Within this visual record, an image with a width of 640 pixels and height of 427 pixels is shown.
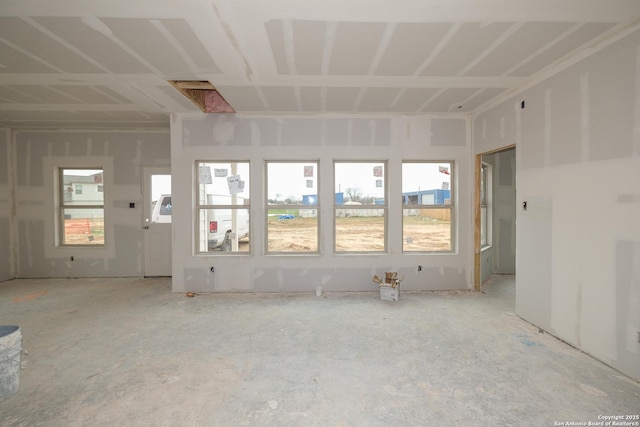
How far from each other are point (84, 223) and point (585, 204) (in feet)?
24.8

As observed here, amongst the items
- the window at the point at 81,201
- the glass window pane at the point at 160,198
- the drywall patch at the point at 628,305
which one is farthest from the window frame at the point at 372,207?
the window at the point at 81,201

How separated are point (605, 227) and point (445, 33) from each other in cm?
207

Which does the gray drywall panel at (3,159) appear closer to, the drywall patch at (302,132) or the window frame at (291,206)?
the window frame at (291,206)

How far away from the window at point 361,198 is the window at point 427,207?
0.34m

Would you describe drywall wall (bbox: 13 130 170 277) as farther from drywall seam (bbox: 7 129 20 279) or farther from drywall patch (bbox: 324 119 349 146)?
drywall patch (bbox: 324 119 349 146)

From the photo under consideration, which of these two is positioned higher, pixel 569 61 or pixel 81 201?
pixel 569 61

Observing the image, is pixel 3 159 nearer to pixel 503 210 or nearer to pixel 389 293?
pixel 389 293

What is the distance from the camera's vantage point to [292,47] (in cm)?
243

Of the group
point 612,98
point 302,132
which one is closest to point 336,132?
point 302,132

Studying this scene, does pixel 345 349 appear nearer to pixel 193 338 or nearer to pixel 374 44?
pixel 193 338

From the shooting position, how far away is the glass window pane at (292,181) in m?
4.34

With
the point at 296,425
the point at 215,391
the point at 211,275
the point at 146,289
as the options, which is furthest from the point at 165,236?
the point at 296,425

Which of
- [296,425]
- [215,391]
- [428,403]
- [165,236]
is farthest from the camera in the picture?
[165,236]

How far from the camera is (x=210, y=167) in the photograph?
4.38 m
